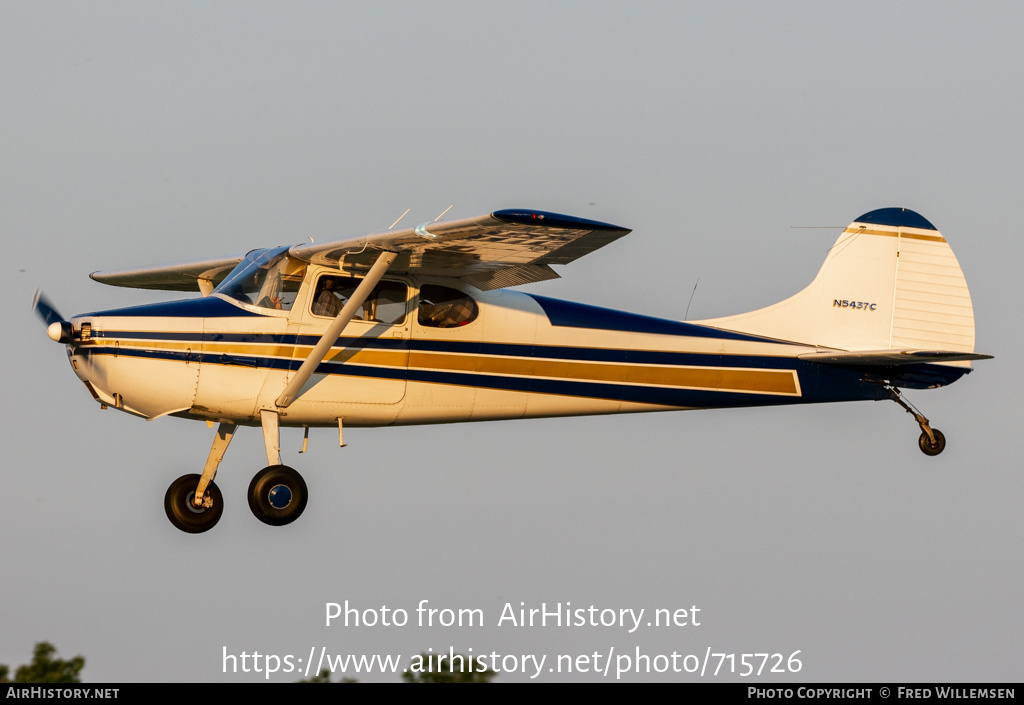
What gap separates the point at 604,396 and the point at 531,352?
89 centimetres

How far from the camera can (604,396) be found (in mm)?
13445

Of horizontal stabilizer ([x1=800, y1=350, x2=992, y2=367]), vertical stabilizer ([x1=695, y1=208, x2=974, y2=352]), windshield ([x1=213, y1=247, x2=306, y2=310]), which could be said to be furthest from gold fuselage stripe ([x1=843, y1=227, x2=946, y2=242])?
windshield ([x1=213, y1=247, x2=306, y2=310])

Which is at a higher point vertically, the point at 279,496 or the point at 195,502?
the point at 279,496

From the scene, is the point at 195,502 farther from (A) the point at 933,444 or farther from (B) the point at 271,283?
(A) the point at 933,444

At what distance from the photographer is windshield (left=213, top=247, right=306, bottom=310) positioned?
12336 millimetres

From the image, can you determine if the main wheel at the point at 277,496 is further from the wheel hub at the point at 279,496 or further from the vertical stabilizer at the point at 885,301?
the vertical stabilizer at the point at 885,301

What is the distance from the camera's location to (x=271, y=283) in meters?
12.4

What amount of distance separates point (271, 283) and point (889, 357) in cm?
611

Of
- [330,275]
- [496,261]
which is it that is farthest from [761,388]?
[330,275]

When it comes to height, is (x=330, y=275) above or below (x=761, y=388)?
above

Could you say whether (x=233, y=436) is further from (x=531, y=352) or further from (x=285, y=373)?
(x=531, y=352)

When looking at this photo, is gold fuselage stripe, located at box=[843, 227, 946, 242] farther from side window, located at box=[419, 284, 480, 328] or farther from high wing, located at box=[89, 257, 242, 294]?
high wing, located at box=[89, 257, 242, 294]

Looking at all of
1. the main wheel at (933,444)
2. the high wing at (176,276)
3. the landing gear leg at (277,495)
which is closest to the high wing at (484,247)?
the landing gear leg at (277,495)

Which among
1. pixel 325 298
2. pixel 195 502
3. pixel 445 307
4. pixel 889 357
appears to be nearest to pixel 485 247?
pixel 445 307
